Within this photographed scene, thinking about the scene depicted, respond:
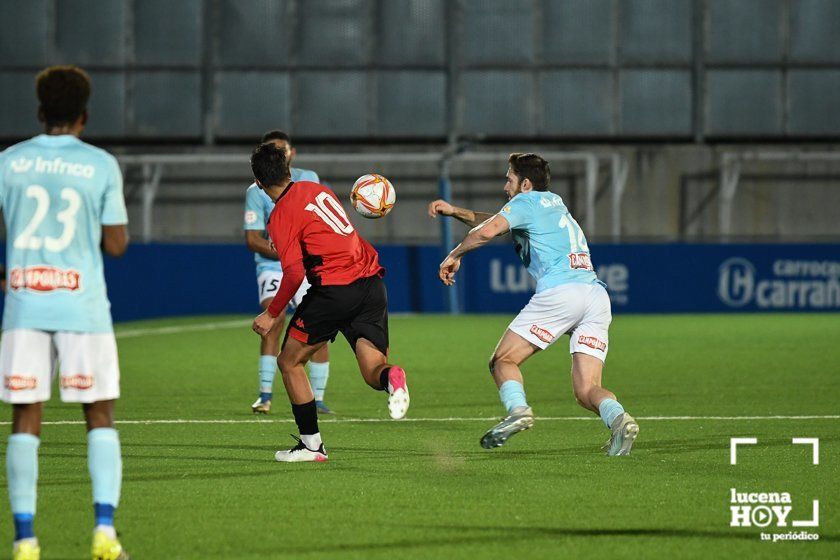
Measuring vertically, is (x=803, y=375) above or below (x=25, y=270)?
below

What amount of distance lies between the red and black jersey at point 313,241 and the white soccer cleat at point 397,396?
0.73 m

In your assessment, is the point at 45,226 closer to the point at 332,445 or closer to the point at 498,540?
the point at 498,540

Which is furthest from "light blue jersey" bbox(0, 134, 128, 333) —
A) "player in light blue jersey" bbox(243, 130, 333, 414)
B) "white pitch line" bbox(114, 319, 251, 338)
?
"white pitch line" bbox(114, 319, 251, 338)

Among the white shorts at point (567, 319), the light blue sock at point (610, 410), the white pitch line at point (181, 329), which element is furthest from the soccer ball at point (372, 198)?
the white pitch line at point (181, 329)

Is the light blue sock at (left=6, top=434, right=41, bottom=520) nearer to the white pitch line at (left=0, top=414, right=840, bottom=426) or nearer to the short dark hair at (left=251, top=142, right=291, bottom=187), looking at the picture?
the short dark hair at (left=251, top=142, right=291, bottom=187)

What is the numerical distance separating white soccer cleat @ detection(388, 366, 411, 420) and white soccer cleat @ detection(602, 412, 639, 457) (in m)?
1.29

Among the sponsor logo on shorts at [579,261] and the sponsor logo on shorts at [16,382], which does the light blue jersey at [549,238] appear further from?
the sponsor logo on shorts at [16,382]

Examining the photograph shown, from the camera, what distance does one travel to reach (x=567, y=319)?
8883 millimetres

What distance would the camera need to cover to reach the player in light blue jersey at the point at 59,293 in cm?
558

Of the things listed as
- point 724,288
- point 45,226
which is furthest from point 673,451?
point 724,288

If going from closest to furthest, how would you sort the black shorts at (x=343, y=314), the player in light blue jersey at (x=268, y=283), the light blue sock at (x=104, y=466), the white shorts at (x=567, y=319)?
the light blue sock at (x=104, y=466)
the black shorts at (x=343, y=314)
the white shorts at (x=567, y=319)
the player in light blue jersey at (x=268, y=283)

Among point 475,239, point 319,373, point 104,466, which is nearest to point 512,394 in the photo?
point 475,239

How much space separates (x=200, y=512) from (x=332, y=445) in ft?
8.60

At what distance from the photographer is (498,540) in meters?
6.19
